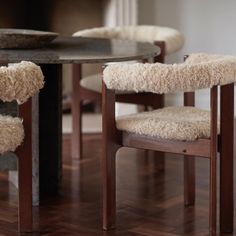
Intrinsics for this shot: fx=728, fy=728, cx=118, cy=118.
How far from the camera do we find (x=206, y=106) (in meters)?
4.79

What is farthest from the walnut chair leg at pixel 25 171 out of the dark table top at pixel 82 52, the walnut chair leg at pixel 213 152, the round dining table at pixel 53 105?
the walnut chair leg at pixel 213 152

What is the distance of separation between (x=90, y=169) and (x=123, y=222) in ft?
2.69

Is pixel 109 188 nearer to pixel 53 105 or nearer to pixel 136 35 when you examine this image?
pixel 53 105

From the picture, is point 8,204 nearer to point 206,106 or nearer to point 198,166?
point 198,166

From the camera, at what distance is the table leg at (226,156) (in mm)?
2516

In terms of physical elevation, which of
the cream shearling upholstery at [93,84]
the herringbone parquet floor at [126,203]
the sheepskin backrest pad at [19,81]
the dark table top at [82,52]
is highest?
the dark table top at [82,52]

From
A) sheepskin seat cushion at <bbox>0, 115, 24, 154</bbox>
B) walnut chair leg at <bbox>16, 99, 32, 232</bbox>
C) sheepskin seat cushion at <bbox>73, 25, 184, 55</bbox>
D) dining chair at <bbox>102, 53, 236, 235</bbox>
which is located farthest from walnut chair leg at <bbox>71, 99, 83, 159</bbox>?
sheepskin seat cushion at <bbox>0, 115, 24, 154</bbox>

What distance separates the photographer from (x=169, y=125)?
2504mm

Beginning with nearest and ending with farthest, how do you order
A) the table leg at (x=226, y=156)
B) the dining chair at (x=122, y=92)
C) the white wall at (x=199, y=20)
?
the table leg at (x=226, y=156), the dining chair at (x=122, y=92), the white wall at (x=199, y=20)

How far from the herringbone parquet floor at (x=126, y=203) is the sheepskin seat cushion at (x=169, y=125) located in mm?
383

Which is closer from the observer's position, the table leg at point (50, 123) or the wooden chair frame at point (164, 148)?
the wooden chair frame at point (164, 148)

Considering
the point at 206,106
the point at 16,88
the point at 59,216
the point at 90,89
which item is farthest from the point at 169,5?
the point at 16,88

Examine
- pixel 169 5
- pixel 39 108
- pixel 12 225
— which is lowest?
pixel 12 225

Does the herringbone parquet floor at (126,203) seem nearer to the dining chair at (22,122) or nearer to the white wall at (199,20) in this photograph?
the dining chair at (22,122)
